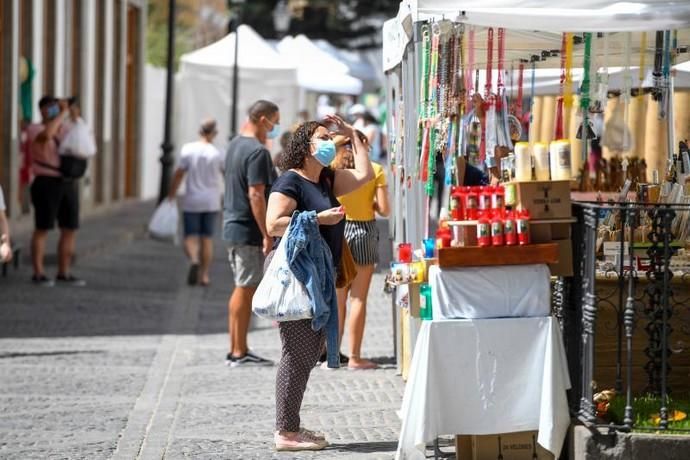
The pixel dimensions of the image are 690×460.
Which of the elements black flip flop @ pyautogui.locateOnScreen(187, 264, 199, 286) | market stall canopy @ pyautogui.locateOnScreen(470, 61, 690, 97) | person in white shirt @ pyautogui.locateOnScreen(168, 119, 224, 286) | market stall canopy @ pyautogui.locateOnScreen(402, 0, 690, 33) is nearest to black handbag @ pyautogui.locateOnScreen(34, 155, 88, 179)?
person in white shirt @ pyautogui.locateOnScreen(168, 119, 224, 286)

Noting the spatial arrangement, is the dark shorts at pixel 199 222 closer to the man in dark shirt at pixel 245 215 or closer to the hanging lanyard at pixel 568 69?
the man in dark shirt at pixel 245 215

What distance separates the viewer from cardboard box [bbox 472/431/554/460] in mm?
7676

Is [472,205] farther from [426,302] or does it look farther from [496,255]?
A: [426,302]

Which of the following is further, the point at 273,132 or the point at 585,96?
the point at 273,132

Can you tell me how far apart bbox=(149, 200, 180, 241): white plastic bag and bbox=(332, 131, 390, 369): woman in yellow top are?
7.12 m

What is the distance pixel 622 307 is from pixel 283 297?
5.88ft

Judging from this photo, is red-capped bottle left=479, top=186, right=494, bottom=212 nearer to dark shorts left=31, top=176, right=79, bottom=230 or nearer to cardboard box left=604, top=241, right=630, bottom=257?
cardboard box left=604, top=241, right=630, bottom=257

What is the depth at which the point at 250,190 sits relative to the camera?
11.1 metres

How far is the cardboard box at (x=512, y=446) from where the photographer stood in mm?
7676

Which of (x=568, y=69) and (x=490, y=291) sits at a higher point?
(x=568, y=69)

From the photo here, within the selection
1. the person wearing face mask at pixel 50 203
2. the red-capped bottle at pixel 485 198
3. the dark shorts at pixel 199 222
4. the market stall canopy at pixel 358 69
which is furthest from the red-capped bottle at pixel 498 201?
the market stall canopy at pixel 358 69

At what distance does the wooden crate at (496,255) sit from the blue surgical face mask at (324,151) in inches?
49.7

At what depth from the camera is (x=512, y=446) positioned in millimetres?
7680

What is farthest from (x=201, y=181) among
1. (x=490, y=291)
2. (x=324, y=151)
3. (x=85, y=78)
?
(x=85, y=78)
